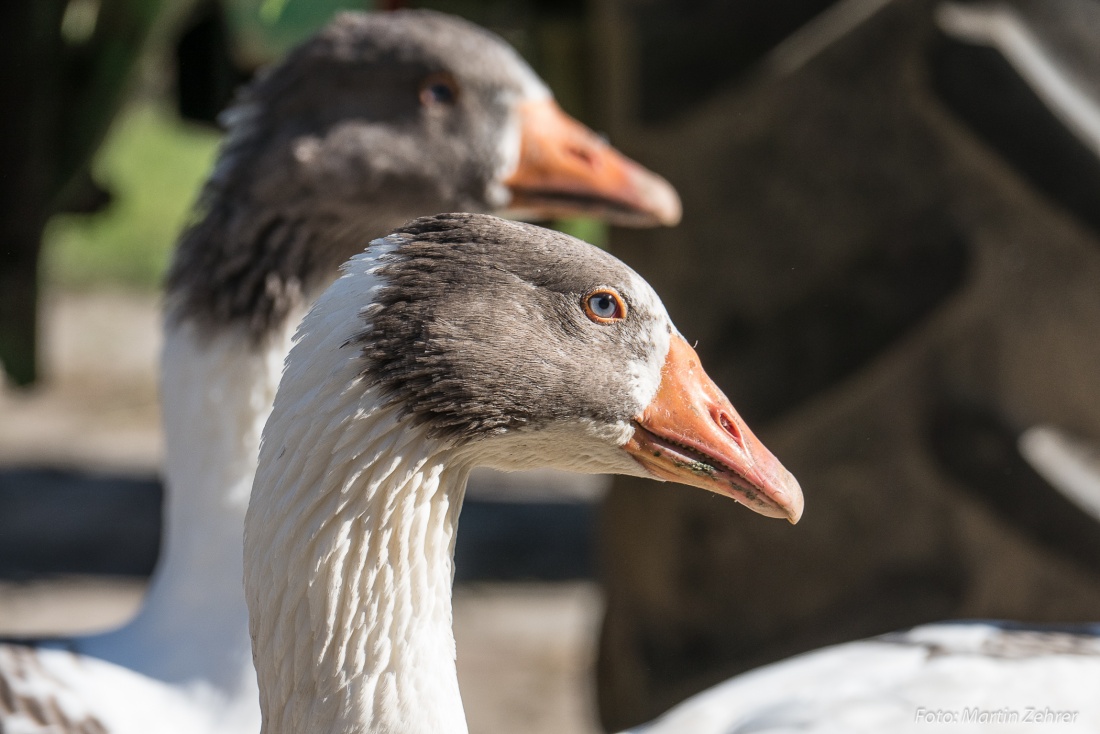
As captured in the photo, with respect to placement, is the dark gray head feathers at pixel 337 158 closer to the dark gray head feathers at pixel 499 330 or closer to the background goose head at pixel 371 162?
the background goose head at pixel 371 162

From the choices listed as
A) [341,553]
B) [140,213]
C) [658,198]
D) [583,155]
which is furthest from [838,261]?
[140,213]

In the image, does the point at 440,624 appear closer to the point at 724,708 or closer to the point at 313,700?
the point at 313,700

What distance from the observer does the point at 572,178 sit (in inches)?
95.8

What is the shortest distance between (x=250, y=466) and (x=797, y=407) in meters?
1.06

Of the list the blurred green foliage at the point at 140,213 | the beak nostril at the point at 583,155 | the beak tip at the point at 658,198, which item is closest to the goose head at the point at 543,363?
the beak tip at the point at 658,198

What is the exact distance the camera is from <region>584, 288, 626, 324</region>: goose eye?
1541mm

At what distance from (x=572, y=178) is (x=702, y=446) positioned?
101cm

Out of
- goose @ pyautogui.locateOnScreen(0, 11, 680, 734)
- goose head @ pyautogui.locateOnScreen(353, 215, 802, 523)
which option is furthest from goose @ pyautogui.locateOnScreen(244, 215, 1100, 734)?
goose @ pyautogui.locateOnScreen(0, 11, 680, 734)

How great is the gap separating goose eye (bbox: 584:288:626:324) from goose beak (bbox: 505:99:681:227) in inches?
32.4

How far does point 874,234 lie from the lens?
2428mm

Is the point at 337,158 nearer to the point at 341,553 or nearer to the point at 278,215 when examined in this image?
the point at 278,215

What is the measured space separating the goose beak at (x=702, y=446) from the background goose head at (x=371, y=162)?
32.2 inches

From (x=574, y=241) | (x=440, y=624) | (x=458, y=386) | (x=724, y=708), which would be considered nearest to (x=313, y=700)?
(x=440, y=624)

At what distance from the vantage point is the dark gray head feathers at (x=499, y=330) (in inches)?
57.4
